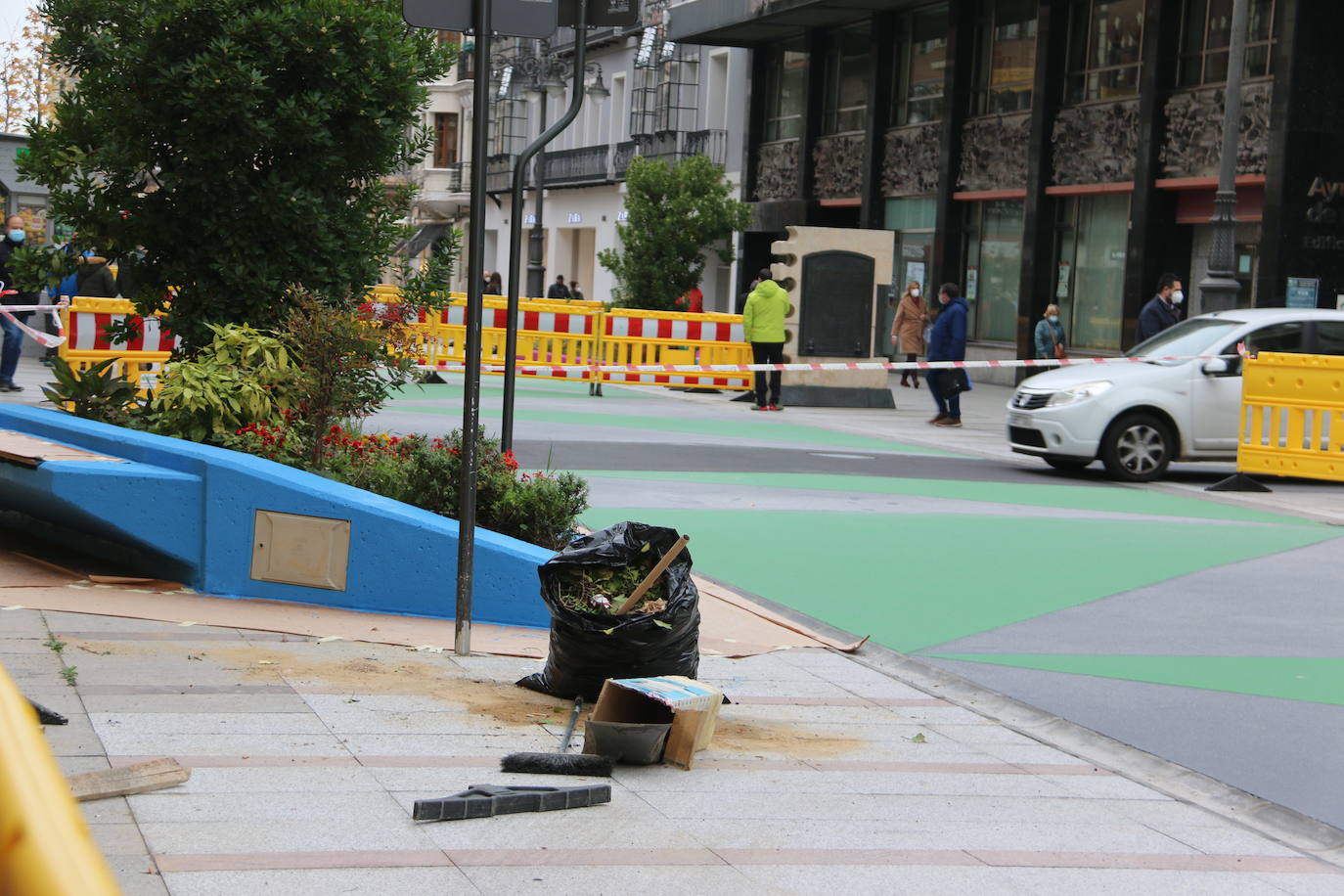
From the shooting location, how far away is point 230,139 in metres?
9.27

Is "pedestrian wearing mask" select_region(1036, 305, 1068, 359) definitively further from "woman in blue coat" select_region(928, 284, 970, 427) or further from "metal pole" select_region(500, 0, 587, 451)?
"metal pole" select_region(500, 0, 587, 451)

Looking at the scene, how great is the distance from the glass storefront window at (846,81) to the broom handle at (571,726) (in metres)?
33.7

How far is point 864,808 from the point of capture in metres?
5.05

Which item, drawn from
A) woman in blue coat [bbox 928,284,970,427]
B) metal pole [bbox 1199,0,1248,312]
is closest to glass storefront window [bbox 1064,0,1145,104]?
metal pole [bbox 1199,0,1248,312]

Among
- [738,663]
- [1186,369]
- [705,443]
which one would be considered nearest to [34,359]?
[705,443]

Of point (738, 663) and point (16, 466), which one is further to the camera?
point (16, 466)

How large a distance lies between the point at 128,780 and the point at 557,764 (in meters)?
1.24

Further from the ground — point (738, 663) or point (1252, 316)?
point (1252, 316)

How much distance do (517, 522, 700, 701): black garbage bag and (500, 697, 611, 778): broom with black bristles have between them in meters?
0.87

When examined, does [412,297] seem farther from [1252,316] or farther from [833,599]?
[1252,316]

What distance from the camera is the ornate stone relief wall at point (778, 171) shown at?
41562mm

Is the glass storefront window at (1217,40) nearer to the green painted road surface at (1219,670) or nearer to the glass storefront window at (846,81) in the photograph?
the glass storefront window at (846,81)

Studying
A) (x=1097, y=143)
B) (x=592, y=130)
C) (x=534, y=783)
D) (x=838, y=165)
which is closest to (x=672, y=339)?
(x=1097, y=143)

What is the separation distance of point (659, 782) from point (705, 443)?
1287 centimetres
